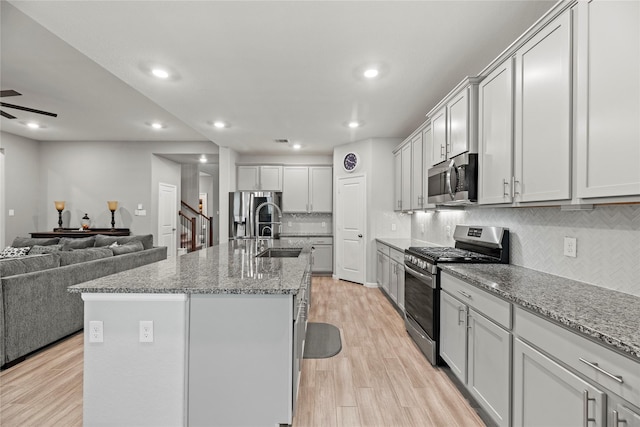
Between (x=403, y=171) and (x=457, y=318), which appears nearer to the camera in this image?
(x=457, y=318)

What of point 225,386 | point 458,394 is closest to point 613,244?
point 458,394

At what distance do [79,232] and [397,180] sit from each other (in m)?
6.17

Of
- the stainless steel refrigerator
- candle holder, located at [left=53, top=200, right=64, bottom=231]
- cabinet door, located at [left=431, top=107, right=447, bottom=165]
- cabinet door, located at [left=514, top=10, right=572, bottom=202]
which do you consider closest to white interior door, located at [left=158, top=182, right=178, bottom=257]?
candle holder, located at [left=53, top=200, right=64, bottom=231]

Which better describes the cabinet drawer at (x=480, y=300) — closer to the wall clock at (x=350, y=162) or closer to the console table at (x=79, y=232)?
the wall clock at (x=350, y=162)

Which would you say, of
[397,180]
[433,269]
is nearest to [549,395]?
[433,269]

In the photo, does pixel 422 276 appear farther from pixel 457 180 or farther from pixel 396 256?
pixel 396 256

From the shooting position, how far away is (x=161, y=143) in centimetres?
679

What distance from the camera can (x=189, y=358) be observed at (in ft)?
5.77

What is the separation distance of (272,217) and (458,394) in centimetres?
464

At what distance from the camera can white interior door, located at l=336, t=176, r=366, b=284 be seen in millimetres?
5590

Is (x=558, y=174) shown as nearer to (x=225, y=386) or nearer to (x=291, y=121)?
(x=225, y=386)

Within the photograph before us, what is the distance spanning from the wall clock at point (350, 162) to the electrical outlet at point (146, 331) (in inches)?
180

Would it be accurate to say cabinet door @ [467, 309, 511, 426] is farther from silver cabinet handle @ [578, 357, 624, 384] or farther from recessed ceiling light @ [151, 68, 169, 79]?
recessed ceiling light @ [151, 68, 169, 79]

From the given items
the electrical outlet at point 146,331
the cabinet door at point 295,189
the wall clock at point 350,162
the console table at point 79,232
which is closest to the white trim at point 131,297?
the electrical outlet at point 146,331
